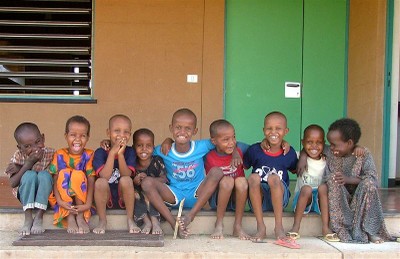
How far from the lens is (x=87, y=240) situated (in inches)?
152

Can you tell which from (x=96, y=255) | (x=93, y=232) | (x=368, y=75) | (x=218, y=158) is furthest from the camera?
(x=368, y=75)

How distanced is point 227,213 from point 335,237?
0.91 m

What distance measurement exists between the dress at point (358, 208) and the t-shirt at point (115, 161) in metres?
1.65

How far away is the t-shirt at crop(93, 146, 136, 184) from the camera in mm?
4184

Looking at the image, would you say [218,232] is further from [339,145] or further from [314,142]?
[339,145]

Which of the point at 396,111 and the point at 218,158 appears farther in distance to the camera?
the point at 396,111

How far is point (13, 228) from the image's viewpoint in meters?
4.27

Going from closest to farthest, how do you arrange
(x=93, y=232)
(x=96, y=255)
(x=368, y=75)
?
(x=96, y=255)
(x=93, y=232)
(x=368, y=75)

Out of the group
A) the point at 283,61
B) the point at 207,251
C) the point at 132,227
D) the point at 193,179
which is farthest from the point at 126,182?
the point at 283,61

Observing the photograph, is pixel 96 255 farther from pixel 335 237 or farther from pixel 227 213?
pixel 335 237

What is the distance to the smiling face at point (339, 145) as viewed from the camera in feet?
14.3

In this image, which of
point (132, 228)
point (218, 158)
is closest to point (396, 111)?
point (218, 158)

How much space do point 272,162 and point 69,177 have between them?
1.71 m

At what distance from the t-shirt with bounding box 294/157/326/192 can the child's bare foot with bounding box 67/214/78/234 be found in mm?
1920
